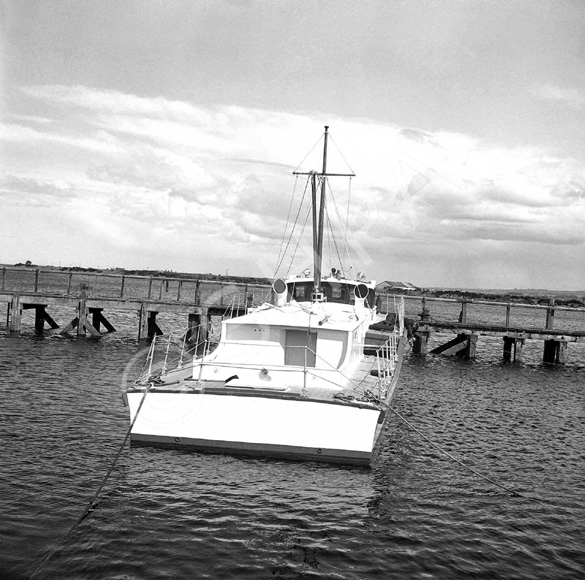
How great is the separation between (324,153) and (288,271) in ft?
20.7

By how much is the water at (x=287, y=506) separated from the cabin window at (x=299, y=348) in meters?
3.22

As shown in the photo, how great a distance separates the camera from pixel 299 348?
60.7ft

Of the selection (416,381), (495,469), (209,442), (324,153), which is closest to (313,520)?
(209,442)

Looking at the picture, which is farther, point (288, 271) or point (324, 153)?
point (288, 271)

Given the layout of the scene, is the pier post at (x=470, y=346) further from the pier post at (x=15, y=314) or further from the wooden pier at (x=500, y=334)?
the pier post at (x=15, y=314)

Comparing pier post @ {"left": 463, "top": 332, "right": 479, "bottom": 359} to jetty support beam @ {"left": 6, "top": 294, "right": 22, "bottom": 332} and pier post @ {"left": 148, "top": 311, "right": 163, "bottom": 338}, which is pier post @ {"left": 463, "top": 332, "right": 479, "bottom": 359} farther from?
jetty support beam @ {"left": 6, "top": 294, "right": 22, "bottom": 332}

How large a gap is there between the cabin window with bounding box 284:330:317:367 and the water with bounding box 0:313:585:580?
3219 millimetres

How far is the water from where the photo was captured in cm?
1032

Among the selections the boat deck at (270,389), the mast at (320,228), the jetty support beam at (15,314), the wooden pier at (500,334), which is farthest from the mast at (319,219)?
the jetty support beam at (15,314)

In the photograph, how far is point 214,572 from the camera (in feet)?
32.3

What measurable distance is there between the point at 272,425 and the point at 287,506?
2414 millimetres

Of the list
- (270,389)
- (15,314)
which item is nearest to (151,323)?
(15,314)

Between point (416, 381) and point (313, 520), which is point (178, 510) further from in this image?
point (416, 381)

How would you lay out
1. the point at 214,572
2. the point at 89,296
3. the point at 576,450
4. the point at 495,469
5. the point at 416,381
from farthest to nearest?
1. the point at 89,296
2. the point at 416,381
3. the point at 576,450
4. the point at 495,469
5. the point at 214,572
